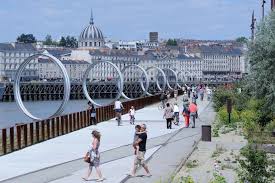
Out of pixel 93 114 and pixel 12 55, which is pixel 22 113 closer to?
pixel 93 114

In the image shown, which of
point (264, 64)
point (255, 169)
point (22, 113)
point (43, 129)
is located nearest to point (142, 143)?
point (255, 169)

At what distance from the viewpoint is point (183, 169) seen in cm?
1820

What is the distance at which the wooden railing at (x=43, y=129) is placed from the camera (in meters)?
23.8

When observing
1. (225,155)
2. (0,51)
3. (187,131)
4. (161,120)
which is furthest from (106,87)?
(225,155)

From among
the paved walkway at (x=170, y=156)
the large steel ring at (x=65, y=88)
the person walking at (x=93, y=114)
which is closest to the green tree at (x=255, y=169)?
the paved walkway at (x=170, y=156)

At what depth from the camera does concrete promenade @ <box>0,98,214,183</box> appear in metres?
17.4

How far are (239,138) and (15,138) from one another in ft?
26.0

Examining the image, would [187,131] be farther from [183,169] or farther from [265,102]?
[183,169]

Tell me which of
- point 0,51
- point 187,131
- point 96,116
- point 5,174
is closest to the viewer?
point 5,174

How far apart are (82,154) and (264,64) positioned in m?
9.11

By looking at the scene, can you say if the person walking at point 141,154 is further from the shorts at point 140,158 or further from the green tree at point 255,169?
the green tree at point 255,169

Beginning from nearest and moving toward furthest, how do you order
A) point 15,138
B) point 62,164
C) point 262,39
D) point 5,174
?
point 5,174 < point 62,164 < point 15,138 < point 262,39

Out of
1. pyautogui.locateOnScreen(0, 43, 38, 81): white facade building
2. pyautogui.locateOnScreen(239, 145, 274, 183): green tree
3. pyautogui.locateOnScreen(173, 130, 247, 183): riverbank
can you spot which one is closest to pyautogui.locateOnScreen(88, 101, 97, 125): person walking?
pyautogui.locateOnScreen(173, 130, 247, 183): riverbank

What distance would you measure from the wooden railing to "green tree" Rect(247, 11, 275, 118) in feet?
26.2
